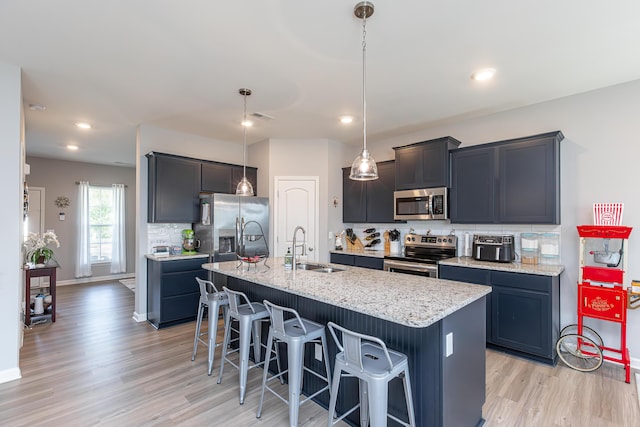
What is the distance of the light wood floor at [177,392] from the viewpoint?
2.23 meters

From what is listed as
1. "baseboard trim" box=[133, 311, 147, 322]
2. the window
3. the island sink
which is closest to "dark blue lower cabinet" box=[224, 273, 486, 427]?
the island sink

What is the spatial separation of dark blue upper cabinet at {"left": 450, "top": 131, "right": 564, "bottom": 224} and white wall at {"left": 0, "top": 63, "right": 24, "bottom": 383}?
177 inches

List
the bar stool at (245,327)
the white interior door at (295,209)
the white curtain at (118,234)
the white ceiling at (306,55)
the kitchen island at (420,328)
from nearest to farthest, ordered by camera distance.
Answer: the kitchen island at (420,328), the white ceiling at (306,55), the bar stool at (245,327), the white interior door at (295,209), the white curtain at (118,234)

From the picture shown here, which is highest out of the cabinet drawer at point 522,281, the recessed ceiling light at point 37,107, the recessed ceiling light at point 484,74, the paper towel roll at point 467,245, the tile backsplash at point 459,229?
the recessed ceiling light at point 37,107

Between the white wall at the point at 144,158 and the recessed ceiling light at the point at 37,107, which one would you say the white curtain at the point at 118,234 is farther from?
the recessed ceiling light at the point at 37,107

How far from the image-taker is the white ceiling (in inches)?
80.4

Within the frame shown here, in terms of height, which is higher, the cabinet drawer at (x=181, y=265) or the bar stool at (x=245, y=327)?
the cabinet drawer at (x=181, y=265)

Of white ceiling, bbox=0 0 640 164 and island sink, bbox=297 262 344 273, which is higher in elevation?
white ceiling, bbox=0 0 640 164

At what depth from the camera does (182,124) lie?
4402mm

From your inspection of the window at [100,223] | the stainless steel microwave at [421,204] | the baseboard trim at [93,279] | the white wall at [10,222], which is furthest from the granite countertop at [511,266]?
the window at [100,223]

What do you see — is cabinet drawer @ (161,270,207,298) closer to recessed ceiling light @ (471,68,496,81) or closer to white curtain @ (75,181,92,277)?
recessed ceiling light @ (471,68,496,81)

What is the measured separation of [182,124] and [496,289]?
4.43 meters

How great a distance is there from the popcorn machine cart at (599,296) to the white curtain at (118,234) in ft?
26.9

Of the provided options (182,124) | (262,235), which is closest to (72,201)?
(182,124)
